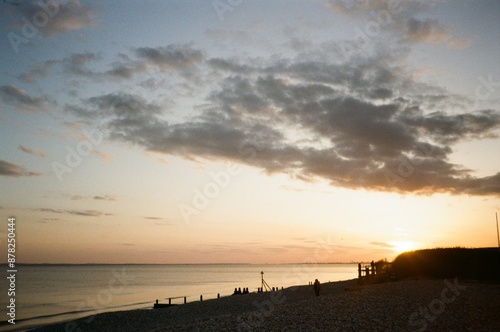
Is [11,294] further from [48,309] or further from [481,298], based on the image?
[481,298]

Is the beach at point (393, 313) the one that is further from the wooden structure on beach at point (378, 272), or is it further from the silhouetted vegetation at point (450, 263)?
the wooden structure on beach at point (378, 272)

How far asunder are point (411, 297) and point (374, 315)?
16.7 feet

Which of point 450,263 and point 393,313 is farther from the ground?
point 450,263

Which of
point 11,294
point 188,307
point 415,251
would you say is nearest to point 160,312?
point 188,307

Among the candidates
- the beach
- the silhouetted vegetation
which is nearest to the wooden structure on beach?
the silhouetted vegetation

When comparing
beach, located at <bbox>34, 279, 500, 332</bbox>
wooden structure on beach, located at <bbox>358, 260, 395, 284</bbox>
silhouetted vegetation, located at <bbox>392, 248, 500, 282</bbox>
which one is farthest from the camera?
wooden structure on beach, located at <bbox>358, 260, 395, 284</bbox>

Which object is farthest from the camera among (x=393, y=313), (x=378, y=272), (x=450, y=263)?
(x=378, y=272)

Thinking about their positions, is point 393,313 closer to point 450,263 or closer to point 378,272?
point 450,263

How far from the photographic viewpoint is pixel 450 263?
1219 inches

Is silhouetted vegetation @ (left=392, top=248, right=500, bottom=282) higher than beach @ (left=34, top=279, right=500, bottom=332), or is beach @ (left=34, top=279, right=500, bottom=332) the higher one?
silhouetted vegetation @ (left=392, top=248, right=500, bottom=282)

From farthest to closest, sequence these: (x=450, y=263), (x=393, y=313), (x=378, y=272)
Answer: (x=378, y=272) < (x=450, y=263) < (x=393, y=313)

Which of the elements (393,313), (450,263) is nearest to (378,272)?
(450,263)

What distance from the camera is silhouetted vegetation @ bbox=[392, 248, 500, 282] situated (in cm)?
2847

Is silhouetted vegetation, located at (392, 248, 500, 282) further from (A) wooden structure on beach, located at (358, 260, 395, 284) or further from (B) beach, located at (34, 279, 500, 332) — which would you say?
(B) beach, located at (34, 279, 500, 332)
